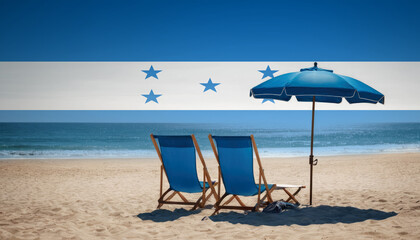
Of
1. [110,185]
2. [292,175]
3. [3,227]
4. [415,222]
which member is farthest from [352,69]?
[3,227]

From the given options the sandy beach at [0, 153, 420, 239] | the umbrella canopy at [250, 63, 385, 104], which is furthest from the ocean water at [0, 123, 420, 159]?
the umbrella canopy at [250, 63, 385, 104]

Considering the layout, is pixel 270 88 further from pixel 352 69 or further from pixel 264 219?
pixel 352 69

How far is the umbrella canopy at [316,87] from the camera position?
416 cm

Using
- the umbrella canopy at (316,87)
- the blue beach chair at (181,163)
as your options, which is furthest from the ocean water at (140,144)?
the umbrella canopy at (316,87)

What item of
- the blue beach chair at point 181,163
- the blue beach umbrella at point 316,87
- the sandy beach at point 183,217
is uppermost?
the blue beach umbrella at point 316,87

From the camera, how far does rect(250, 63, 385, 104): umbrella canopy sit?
13.6ft

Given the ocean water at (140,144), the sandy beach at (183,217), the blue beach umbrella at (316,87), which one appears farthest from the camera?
the ocean water at (140,144)

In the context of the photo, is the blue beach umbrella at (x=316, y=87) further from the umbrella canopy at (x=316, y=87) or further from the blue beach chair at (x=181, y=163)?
the blue beach chair at (x=181, y=163)

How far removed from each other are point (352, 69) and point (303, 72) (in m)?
9.44

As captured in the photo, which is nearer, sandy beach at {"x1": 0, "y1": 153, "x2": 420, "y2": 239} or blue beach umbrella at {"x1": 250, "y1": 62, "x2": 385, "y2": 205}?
sandy beach at {"x1": 0, "y1": 153, "x2": 420, "y2": 239}

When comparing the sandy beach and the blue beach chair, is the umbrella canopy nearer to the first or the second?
the blue beach chair

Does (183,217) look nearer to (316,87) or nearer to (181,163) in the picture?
(181,163)

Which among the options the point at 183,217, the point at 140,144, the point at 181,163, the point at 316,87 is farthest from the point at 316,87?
the point at 140,144

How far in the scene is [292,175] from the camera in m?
9.82
